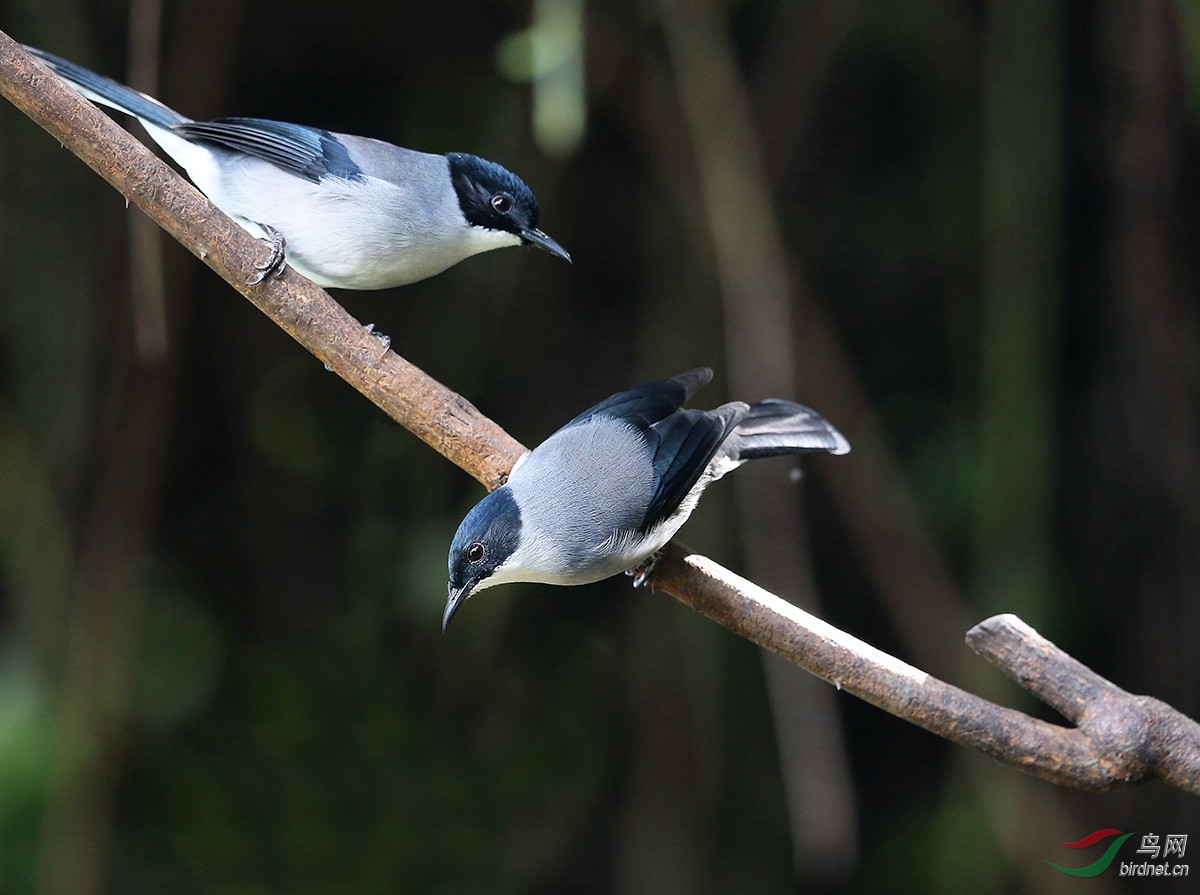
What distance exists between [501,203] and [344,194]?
32cm

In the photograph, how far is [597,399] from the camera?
12.1ft

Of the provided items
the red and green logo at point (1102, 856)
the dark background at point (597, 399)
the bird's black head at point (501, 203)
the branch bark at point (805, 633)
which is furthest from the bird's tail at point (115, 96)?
the red and green logo at point (1102, 856)

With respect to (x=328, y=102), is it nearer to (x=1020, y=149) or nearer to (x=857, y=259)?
(x=857, y=259)

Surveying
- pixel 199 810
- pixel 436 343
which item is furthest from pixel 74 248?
pixel 199 810

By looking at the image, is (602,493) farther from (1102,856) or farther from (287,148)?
(1102,856)

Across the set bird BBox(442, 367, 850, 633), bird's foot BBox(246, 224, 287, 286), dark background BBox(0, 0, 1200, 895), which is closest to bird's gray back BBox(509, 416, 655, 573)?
bird BBox(442, 367, 850, 633)

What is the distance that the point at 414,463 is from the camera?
346 cm

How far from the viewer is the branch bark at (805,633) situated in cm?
173

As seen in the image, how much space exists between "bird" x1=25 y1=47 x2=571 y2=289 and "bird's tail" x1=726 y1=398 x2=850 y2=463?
0.57m

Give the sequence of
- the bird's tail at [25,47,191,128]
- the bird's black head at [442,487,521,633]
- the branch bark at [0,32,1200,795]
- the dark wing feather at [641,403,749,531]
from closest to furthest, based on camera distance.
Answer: the branch bark at [0,32,1200,795], the bird's black head at [442,487,521,633], the dark wing feather at [641,403,749,531], the bird's tail at [25,47,191,128]

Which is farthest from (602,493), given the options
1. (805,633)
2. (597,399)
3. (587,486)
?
(597,399)

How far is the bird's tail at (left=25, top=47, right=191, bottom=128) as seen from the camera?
2096 mm

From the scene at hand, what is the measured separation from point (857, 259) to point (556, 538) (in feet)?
6.82

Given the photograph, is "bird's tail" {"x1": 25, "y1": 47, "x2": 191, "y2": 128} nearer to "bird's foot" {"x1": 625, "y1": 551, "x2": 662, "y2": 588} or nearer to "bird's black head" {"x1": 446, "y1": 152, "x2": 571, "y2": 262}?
"bird's black head" {"x1": 446, "y1": 152, "x2": 571, "y2": 262}
